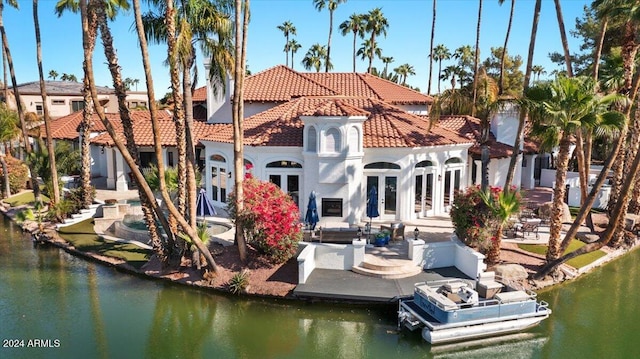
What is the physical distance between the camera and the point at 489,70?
64.2 meters

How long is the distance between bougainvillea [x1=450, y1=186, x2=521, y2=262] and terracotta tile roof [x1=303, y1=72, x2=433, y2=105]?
1653 cm

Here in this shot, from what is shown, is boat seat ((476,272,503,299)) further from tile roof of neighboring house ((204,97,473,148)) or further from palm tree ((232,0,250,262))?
tile roof of neighboring house ((204,97,473,148))

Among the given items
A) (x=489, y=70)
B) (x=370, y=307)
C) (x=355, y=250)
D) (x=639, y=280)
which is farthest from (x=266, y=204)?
(x=489, y=70)

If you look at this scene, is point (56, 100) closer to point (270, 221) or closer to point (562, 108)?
point (270, 221)

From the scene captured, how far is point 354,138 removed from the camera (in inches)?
920

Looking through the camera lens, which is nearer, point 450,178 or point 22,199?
point 450,178

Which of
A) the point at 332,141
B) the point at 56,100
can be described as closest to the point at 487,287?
the point at 332,141

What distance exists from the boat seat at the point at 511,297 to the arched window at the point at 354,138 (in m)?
10.5

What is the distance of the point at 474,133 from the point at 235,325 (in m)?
22.8

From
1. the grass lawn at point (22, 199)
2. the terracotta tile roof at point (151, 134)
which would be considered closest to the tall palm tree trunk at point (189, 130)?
the terracotta tile roof at point (151, 134)

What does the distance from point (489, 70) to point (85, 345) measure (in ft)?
202

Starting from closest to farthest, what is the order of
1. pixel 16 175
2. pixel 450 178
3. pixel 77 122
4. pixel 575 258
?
pixel 575 258 → pixel 450 178 → pixel 16 175 → pixel 77 122

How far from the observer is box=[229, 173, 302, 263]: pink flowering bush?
60.6 ft

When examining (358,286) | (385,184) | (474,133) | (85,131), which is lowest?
(358,286)
